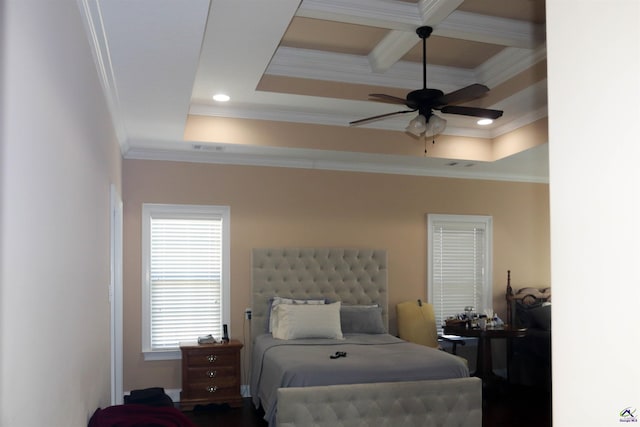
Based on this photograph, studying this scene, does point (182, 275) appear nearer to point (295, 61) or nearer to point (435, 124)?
point (295, 61)

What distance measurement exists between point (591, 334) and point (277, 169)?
5214 mm

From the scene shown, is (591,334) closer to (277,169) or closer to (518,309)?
(277,169)

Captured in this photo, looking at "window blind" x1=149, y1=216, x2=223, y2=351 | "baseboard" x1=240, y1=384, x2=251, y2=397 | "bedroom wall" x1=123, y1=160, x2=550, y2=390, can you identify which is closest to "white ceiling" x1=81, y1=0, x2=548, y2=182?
"bedroom wall" x1=123, y1=160, x2=550, y2=390

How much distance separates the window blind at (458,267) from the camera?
664 cm

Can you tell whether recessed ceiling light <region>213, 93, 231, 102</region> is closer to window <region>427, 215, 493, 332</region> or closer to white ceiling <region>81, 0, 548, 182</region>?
white ceiling <region>81, 0, 548, 182</region>

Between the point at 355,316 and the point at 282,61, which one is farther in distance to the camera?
the point at 355,316

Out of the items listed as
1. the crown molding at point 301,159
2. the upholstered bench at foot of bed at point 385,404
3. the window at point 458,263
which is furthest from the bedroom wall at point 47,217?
the window at point 458,263

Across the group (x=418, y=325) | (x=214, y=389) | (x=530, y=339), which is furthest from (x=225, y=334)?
(x=530, y=339)

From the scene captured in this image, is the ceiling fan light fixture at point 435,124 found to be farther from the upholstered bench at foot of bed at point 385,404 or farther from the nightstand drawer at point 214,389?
the nightstand drawer at point 214,389

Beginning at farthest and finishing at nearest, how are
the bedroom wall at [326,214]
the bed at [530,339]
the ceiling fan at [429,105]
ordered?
the bed at [530,339] → the bedroom wall at [326,214] → the ceiling fan at [429,105]

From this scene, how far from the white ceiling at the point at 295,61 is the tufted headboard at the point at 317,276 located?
1.02 m

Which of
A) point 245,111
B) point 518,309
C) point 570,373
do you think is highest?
point 245,111

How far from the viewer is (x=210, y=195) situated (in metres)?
5.79

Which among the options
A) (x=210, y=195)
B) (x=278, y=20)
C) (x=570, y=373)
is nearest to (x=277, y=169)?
(x=210, y=195)
